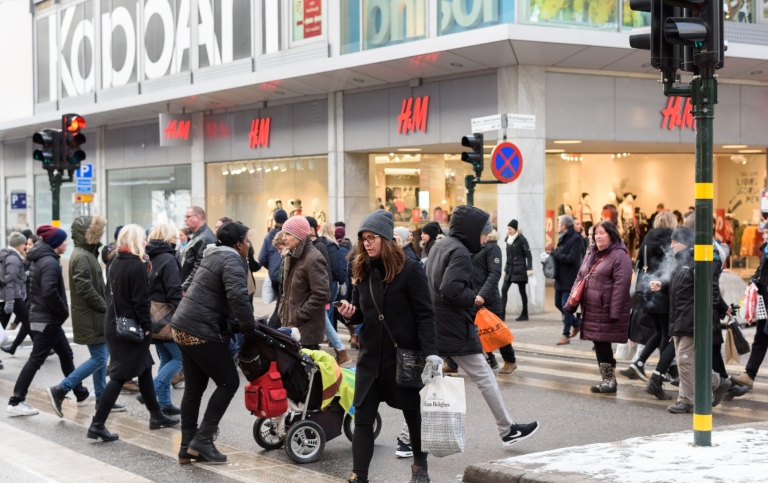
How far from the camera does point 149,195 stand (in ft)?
99.2

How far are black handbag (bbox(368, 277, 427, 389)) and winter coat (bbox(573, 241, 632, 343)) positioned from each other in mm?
4162

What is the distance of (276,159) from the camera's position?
82.4 ft

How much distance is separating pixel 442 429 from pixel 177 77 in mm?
21554

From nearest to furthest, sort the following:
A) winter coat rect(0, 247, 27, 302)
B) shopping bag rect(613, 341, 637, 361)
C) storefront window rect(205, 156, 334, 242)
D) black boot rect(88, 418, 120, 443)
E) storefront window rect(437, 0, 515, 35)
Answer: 1. black boot rect(88, 418, 120, 443)
2. shopping bag rect(613, 341, 637, 361)
3. winter coat rect(0, 247, 27, 302)
4. storefront window rect(437, 0, 515, 35)
5. storefront window rect(205, 156, 334, 242)

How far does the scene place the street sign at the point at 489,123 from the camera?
1591 centimetres

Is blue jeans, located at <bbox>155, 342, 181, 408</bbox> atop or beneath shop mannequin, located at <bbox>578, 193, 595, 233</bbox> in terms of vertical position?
beneath

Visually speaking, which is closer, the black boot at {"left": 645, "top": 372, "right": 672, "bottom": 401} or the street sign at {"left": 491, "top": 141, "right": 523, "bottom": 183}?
the black boot at {"left": 645, "top": 372, "right": 672, "bottom": 401}

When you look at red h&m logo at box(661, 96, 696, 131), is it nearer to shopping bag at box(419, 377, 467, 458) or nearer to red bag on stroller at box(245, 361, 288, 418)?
red bag on stroller at box(245, 361, 288, 418)

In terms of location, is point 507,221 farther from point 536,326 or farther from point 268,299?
point 268,299

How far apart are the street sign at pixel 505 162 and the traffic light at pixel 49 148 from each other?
21.7ft

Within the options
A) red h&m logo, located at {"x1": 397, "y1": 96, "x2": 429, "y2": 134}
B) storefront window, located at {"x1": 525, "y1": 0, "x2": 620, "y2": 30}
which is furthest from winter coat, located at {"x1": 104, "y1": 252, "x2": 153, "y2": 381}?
red h&m logo, located at {"x1": 397, "y1": 96, "x2": 429, "y2": 134}

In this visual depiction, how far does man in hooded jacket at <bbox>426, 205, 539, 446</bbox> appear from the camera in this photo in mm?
7871

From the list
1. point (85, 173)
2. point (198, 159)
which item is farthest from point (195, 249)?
point (198, 159)

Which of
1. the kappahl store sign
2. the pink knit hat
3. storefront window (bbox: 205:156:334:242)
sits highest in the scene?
the kappahl store sign
